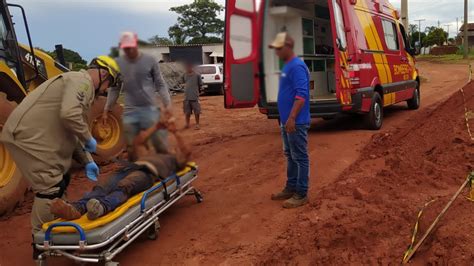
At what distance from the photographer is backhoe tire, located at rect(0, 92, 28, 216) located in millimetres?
5607

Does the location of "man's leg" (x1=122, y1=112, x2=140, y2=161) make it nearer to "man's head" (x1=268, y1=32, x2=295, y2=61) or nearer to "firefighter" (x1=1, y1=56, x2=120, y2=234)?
"man's head" (x1=268, y1=32, x2=295, y2=61)

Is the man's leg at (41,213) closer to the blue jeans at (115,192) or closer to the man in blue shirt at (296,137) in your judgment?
the blue jeans at (115,192)

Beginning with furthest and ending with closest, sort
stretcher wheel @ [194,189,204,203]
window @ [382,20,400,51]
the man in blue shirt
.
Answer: window @ [382,20,400,51] < stretcher wheel @ [194,189,204,203] < the man in blue shirt

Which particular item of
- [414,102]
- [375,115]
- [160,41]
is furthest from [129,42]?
[414,102]

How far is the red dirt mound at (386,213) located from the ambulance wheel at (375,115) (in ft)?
5.68

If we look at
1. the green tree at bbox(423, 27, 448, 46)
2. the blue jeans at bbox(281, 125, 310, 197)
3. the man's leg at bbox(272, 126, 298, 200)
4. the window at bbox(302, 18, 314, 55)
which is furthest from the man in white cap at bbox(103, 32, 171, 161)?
the green tree at bbox(423, 27, 448, 46)

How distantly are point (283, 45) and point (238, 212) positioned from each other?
3674mm

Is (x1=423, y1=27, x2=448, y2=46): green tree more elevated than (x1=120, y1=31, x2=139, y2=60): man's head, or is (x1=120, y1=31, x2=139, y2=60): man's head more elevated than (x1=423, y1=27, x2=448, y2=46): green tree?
(x1=423, y1=27, x2=448, y2=46): green tree

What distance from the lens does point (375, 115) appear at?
9.04 m

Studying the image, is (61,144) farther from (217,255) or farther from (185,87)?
(185,87)

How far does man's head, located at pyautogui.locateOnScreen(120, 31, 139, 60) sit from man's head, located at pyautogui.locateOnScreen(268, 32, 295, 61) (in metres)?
0.49

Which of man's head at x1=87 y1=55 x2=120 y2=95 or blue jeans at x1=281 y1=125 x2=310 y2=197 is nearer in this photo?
man's head at x1=87 y1=55 x2=120 y2=95

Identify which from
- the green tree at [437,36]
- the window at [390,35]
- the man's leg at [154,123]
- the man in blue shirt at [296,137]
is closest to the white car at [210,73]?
the man's leg at [154,123]

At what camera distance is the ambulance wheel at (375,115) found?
29.0ft
